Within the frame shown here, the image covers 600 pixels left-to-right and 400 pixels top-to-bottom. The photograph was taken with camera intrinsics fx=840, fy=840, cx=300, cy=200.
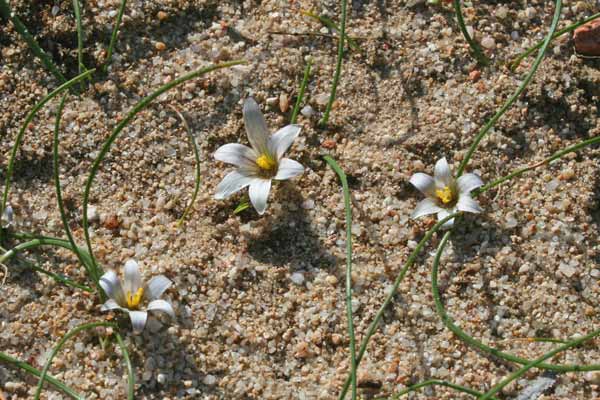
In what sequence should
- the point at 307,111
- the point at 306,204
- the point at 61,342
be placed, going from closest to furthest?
the point at 61,342, the point at 306,204, the point at 307,111

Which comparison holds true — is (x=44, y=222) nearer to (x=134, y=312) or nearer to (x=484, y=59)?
(x=134, y=312)

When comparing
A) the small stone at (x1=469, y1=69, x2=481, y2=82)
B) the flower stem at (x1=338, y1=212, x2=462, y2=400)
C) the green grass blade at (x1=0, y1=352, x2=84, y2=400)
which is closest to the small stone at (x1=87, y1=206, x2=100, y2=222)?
the green grass blade at (x1=0, y1=352, x2=84, y2=400)

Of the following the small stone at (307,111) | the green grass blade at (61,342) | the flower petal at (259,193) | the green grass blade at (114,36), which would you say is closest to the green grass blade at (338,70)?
the small stone at (307,111)

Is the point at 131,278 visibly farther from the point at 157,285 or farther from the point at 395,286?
the point at 395,286

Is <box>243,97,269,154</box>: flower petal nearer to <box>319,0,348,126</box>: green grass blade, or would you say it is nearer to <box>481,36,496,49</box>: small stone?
<box>319,0,348,126</box>: green grass blade

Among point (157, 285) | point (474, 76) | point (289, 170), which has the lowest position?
point (157, 285)

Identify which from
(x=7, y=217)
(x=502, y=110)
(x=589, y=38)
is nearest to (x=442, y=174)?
(x=502, y=110)

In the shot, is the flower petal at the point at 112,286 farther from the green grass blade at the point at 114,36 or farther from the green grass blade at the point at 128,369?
the green grass blade at the point at 114,36

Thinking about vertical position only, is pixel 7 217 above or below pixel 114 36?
below
